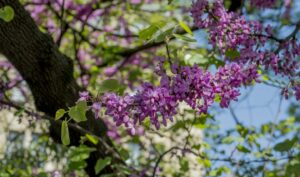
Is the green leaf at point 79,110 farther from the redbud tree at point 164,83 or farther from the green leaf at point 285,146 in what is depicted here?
the green leaf at point 285,146

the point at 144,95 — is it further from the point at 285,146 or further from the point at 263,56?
the point at 285,146

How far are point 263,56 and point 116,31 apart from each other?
475cm

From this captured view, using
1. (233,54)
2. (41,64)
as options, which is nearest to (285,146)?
(233,54)

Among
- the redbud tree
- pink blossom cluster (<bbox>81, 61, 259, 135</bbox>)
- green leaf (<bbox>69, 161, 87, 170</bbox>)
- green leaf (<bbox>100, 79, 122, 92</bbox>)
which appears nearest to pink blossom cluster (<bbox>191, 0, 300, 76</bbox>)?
the redbud tree

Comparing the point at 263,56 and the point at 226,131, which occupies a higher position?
the point at 226,131

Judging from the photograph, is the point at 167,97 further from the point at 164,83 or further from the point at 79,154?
the point at 79,154

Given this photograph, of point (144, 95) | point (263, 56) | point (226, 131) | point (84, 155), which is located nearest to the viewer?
point (144, 95)

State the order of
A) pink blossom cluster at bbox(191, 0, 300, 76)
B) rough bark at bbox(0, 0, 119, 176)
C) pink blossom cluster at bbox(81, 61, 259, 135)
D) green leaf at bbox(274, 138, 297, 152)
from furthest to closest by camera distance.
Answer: rough bark at bbox(0, 0, 119, 176)
green leaf at bbox(274, 138, 297, 152)
pink blossom cluster at bbox(191, 0, 300, 76)
pink blossom cluster at bbox(81, 61, 259, 135)

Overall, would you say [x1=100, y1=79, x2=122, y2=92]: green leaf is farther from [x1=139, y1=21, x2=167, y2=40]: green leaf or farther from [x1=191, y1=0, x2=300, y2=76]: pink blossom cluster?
[x1=191, y1=0, x2=300, y2=76]: pink blossom cluster

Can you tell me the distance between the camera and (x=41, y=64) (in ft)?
11.4

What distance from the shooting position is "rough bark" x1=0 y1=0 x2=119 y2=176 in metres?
3.19

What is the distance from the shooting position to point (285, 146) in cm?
280

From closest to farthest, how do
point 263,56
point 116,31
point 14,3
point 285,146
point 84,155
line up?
1. point 263,56
2. point 285,146
3. point 14,3
4. point 84,155
5. point 116,31

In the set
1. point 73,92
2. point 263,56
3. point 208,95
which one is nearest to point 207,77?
point 208,95
